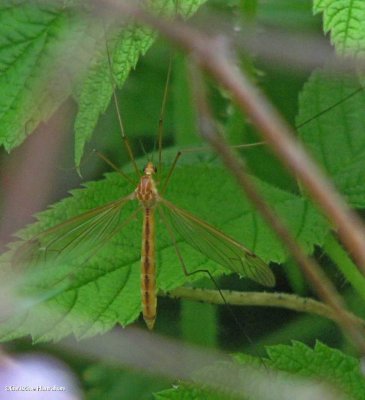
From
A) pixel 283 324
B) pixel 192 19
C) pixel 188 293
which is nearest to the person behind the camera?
pixel 192 19

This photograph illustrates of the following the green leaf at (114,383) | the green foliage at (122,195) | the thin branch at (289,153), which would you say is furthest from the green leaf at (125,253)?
the thin branch at (289,153)

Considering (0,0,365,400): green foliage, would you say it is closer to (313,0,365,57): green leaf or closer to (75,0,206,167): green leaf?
(75,0,206,167): green leaf

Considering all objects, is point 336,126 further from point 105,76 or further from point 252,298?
point 105,76

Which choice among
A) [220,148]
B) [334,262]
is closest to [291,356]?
[334,262]

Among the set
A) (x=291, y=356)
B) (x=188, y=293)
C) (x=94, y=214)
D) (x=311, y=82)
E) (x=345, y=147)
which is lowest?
(x=291, y=356)

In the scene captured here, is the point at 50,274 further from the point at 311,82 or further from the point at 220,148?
the point at 220,148

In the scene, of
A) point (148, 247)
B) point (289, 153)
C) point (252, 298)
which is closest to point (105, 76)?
point (148, 247)

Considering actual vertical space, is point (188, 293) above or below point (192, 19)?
below
